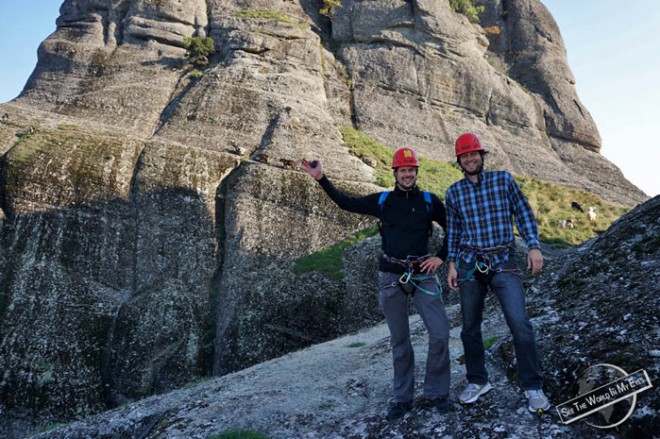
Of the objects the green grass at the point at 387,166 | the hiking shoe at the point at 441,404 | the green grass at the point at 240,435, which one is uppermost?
the green grass at the point at 387,166

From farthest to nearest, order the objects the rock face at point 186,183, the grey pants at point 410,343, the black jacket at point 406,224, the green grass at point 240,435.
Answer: the rock face at point 186,183 → the green grass at point 240,435 → the black jacket at point 406,224 → the grey pants at point 410,343

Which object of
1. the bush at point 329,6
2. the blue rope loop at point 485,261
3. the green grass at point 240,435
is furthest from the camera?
the bush at point 329,6

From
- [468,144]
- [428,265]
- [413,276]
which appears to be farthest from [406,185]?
[413,276]

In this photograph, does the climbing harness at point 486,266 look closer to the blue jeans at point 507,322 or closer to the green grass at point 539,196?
the blue jeans at point 507,322

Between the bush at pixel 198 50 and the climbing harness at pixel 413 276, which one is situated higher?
the bush at pixel 198 50

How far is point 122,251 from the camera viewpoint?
20656mm

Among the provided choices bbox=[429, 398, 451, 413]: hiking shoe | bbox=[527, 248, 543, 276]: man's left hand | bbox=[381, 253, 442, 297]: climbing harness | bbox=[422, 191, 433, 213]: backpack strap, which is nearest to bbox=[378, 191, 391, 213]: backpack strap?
bbox=[422, 191, 433, 213]: backpack strap

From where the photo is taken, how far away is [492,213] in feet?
20.2

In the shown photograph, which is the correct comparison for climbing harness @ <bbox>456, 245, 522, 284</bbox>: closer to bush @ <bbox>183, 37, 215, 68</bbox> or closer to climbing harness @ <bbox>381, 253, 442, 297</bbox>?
climbing harness @ <bbox>381, 253, 442, 297</bbox>

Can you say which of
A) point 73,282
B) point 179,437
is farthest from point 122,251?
point 179,437

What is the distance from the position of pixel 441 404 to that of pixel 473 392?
1.49 ft

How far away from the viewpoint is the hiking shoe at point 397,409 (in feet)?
20.9

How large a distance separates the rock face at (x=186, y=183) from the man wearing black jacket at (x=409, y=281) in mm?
12479

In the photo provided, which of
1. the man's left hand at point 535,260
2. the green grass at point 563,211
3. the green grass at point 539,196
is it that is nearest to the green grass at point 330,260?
the green grass at point 539,196
